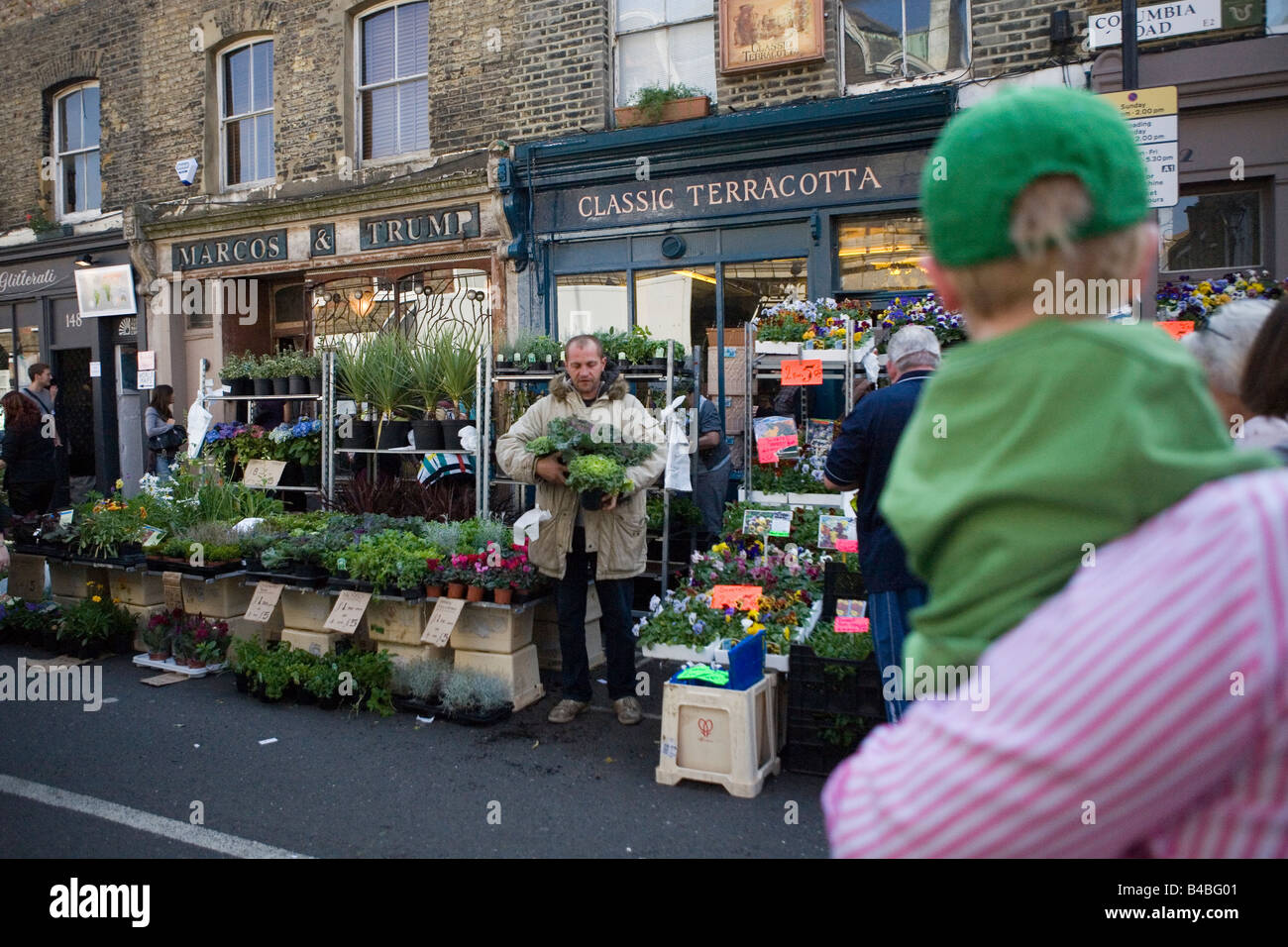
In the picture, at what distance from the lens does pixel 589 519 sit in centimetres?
571

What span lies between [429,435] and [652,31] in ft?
17.0

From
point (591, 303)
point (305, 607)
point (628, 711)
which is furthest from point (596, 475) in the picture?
point (591, 303)

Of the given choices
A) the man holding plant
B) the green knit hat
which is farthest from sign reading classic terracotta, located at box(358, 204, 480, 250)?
the green knit hat

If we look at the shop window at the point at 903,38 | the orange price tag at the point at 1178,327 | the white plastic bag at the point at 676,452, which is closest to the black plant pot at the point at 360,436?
the white plastic bag at the point at 676,452

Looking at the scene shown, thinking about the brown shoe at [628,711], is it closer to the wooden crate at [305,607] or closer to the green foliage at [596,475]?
the green foliage at [596,475]

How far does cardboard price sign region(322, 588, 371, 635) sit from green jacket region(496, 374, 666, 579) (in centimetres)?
131

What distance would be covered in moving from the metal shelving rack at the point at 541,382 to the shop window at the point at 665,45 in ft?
12.1

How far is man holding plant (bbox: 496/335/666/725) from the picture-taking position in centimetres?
568

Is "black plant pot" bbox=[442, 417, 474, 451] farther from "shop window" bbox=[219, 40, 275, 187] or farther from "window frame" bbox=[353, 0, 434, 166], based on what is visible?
"shop window" bbox=[219, 40, 275, 187]

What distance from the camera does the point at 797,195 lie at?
9367mm

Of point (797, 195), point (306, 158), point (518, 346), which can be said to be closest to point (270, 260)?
point (306, 158)

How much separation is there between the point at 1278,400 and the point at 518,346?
7091 millimetres

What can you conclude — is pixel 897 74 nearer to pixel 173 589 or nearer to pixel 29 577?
pixel 173 589

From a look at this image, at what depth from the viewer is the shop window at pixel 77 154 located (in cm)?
1520
